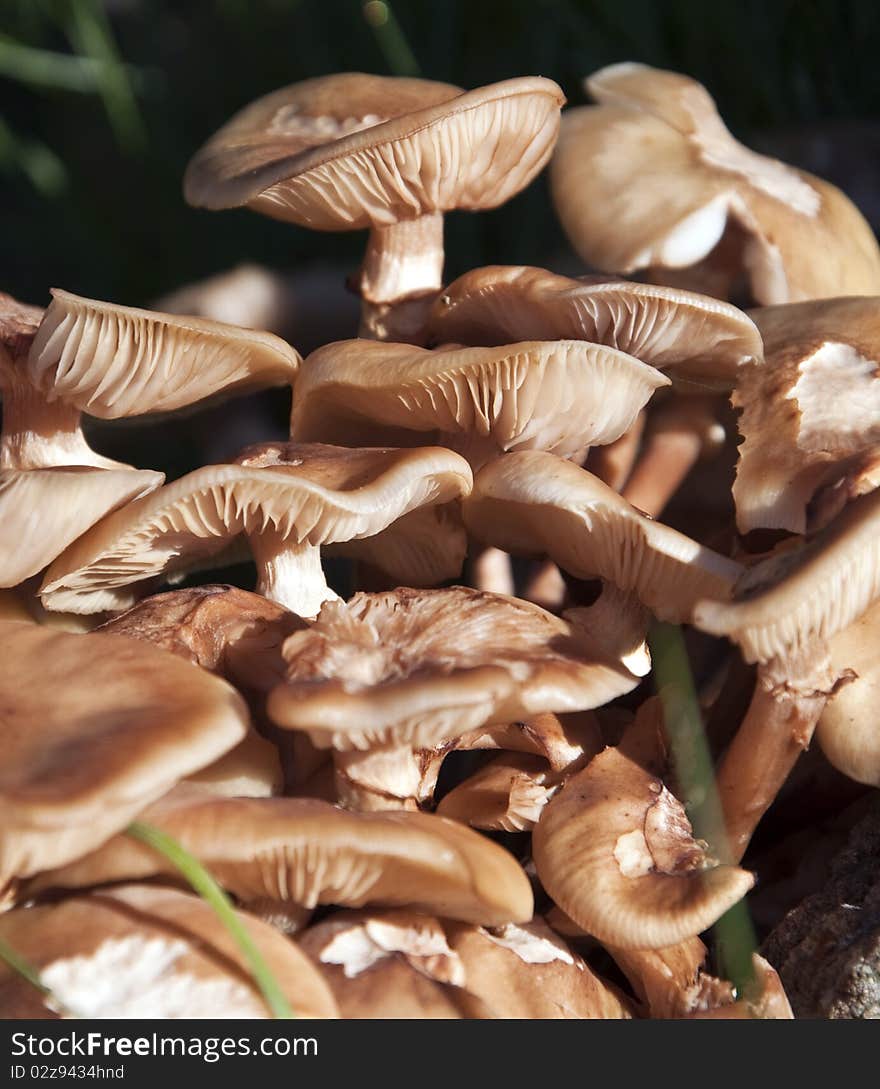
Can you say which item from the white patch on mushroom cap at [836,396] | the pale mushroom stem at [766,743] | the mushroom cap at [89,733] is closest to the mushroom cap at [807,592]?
the pale mushroom stem at [766,743]

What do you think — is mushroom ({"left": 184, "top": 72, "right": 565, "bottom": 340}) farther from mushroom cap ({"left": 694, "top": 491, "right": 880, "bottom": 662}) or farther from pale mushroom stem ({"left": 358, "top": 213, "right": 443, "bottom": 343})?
mushroom cap ({"left": 694, "top": 491, "right": 880, "bottom": 662})

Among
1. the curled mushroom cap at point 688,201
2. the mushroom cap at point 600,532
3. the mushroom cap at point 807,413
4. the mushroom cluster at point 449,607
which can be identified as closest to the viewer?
the mushroom cluster at point 449,607

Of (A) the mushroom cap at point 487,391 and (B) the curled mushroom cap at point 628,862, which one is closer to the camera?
(B) the curled mushroom cap at point 628,862

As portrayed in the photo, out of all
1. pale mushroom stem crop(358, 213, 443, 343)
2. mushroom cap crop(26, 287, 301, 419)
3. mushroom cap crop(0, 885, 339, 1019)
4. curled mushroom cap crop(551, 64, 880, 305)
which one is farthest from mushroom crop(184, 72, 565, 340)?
mushroom cap crop(0, 885, 339, 1019)

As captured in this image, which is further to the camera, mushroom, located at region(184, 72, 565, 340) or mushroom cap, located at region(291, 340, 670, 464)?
mushroom, located at region(184, 72, 565, 340)

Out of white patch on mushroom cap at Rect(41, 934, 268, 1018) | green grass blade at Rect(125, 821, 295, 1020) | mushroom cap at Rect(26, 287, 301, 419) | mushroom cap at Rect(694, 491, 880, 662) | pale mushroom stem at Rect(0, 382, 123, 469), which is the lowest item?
white patch on mushroom cap at Rect(41, 934, 268, 1018)

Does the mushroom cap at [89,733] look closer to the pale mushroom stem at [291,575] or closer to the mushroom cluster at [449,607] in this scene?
the mushroom cluster at [449,607]
